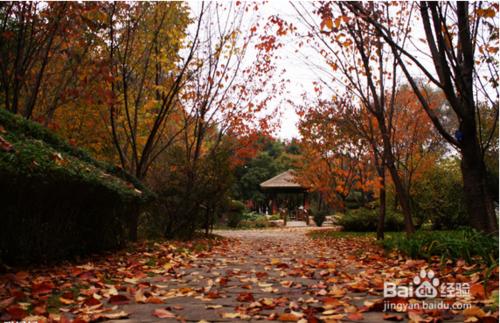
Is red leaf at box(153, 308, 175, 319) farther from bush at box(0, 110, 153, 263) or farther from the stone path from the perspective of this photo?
bush at box(0, 110, 153, 263)

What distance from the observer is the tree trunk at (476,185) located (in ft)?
16.5

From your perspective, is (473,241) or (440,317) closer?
(440,317)

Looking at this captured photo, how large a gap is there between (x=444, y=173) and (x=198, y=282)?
1319 cm

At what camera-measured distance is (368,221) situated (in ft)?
48.7

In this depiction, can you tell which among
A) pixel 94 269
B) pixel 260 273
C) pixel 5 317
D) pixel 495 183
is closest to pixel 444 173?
pixel 495 183

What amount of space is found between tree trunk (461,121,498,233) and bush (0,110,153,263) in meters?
4.20

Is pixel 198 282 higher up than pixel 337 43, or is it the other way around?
pixel 337 43

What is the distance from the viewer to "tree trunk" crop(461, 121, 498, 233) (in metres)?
5.03

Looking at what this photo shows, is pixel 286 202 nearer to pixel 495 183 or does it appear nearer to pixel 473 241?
pixel 495 183

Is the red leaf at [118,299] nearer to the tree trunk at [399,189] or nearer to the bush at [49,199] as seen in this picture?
the bush at [49,199]

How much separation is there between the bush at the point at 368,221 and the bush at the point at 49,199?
419 inches

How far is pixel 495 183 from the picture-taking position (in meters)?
16.4

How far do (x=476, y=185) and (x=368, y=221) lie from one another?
1004cm

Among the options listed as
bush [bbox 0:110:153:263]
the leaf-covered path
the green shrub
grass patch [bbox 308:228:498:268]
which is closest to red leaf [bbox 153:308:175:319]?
the leaf-covered path
